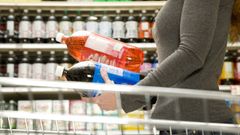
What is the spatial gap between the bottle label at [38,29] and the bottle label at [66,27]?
15cm

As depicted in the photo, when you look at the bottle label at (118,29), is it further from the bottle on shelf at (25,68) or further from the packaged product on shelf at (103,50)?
the packaged product on shelf at (103,50)

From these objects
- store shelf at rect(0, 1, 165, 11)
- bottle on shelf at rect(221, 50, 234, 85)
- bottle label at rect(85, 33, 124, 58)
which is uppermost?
store shelf at rect(0, 1, 165, 11)

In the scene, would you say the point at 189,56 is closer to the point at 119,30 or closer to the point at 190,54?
the point at 190,54

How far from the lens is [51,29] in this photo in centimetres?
357

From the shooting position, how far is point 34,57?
3.73 m

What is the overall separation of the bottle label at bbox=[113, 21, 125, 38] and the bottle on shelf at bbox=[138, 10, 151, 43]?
140 mm

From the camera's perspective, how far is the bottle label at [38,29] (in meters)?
3.54

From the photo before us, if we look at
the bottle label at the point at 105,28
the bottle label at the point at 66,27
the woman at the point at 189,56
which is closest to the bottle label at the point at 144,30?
the bottle label at the point at 105,28

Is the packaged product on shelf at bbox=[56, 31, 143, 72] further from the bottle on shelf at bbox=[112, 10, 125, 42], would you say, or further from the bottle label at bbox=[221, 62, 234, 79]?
the bottle label at bbox=[221, 62, 234, 79]

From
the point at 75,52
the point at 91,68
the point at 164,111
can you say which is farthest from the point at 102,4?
the point at 164,111

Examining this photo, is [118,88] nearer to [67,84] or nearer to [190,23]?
[67,84]

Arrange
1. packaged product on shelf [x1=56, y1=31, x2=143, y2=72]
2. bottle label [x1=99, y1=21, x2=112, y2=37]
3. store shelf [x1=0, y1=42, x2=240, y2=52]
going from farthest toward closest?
bottle label [x1=99, y1=21, x2=112, y2=37] → store shelf [x1=0, y1=42, x2=240, y2=52] → packaged product on shelf [x1=56, y1=31, x2=143, y2=72]

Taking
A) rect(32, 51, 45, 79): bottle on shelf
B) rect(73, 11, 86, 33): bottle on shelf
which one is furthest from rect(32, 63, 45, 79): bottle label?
rect(73, 11, 86, 33): bottle on shelf

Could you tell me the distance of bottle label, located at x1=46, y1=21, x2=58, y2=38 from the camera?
3.56 m
